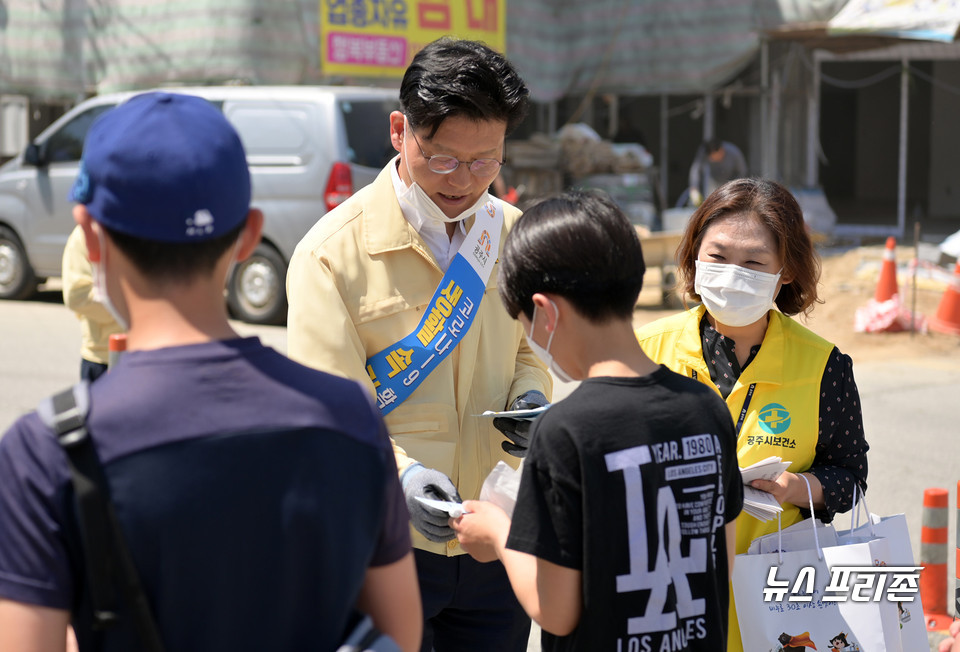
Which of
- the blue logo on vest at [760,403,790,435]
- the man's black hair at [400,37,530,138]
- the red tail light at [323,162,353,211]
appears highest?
the man's black hair at [400,37,530,138]

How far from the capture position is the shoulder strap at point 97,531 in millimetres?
1355

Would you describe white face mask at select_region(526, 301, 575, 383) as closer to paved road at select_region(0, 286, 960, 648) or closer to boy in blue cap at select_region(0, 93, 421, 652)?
boy in blue cap at select_region(0, 93, 421, 652)

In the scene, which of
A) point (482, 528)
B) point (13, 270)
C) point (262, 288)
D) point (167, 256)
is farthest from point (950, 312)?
point (167, 256)

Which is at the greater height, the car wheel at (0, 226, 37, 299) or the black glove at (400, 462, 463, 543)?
the black glove at (400, 462, 463, 543)

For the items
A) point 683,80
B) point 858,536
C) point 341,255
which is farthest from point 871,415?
point 683,80

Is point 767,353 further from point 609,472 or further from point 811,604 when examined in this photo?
point 609,472

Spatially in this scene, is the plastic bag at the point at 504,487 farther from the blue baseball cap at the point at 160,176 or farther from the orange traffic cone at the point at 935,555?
the orange traffic cone at the point at 935,555

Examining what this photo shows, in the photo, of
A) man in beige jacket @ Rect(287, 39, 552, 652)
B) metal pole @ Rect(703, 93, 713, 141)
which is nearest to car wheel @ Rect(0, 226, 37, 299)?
man in beige jacket @ Rect(287, 39, 552, 652)

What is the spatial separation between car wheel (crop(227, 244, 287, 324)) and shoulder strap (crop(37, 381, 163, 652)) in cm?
920

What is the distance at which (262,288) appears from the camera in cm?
1071

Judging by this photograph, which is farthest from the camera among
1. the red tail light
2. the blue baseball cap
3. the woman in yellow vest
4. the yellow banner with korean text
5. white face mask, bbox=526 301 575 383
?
the yellow banner with korean text

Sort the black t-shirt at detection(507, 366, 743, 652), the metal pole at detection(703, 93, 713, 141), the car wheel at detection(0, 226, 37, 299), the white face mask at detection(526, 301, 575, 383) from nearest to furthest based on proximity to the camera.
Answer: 1. the black t-shirt at detection(507, 366, 743, 652)
2. the white face mask at detection(526, 301, 575, 383)
3. the car wheel at detection(0, 226, 37, 299)
4. the metal pole at detection(703, 93, 713, 141)

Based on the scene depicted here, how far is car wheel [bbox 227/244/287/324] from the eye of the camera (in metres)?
10.6

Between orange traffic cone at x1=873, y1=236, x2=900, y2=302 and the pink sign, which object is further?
the pink sign
